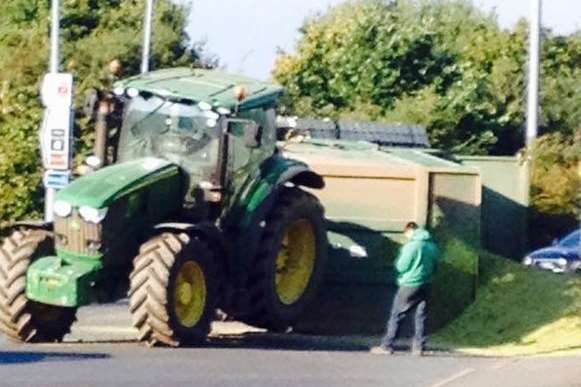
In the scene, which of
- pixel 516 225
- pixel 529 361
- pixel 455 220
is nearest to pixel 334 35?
pixel 516 225

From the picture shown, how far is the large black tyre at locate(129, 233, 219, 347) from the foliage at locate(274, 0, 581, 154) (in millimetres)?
22620

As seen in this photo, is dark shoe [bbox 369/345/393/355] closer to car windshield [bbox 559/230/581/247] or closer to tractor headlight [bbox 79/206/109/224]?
tractor headlight [bbox 79/206/109/224]

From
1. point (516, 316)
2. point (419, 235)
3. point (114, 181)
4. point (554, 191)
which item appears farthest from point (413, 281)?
point (554, 191)

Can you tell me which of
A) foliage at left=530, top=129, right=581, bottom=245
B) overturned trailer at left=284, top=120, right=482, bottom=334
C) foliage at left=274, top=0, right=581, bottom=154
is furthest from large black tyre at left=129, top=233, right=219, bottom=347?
foliage at left=274, top=0, right=581, bottom=154

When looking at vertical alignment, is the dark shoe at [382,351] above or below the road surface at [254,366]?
below

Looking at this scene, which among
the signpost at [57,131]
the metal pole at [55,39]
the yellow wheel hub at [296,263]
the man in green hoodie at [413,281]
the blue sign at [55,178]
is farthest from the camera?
the metal pole at [55,39]

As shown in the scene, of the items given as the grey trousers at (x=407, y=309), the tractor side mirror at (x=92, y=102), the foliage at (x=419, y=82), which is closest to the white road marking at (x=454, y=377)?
the grey trousers at (x=407, y=309)

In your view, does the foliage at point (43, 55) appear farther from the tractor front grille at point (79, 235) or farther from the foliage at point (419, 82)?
the tractor front grille at point (79, 235)

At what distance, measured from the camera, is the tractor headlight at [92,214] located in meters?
21.5

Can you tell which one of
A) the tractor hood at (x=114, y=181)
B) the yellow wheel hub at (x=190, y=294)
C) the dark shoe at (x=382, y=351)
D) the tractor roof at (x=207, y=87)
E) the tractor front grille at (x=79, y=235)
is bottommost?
the dark shoe at (x=382, y=351)

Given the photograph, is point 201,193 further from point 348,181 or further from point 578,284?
point 578,284

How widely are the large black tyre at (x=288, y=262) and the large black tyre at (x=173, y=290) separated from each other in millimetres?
907

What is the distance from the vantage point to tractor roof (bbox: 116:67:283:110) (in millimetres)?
23016

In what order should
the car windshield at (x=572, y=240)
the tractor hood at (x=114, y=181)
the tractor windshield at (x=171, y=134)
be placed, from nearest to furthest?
the tractor hood at (x=114, y=181), the tractor windshield at (x=171, y=134), the car windshield at (x=572, y=240)
